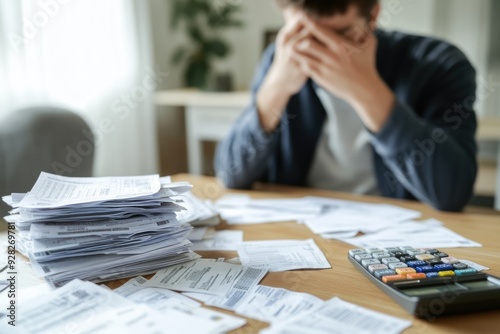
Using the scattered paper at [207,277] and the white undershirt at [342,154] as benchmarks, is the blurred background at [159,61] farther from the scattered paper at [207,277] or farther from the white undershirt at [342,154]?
the scattered paper at [207,277]

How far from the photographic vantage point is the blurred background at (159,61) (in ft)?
6.36

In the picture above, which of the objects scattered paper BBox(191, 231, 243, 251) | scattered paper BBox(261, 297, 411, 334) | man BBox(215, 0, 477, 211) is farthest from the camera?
man BBox(215, 0, 477, 211)

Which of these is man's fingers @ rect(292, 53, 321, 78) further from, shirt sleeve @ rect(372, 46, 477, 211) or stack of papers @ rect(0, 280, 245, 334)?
stack of papers @ rect(0, 280, 245, 334)

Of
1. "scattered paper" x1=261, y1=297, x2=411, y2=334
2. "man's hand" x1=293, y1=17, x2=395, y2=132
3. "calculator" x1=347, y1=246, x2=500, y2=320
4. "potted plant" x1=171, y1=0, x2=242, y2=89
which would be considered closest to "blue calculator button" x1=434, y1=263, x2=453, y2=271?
"calculator" x1=347, y1=246, x2=500, y2=320

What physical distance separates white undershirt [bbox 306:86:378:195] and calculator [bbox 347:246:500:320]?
67 centimetres

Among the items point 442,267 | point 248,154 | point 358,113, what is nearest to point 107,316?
point 442,267

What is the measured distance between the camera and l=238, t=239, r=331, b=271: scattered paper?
670 mm

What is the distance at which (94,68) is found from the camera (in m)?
2.22

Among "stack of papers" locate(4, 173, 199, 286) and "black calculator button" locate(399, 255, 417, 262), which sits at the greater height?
"stack of papers" locate(4, 173, 199, 286)

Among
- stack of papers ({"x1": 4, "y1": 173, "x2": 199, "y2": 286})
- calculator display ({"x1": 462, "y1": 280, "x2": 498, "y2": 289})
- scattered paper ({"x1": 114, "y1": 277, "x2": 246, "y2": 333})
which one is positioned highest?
stack of papers ({"x1": 4, "y1": 173, "x2": 199, "y2": 286})

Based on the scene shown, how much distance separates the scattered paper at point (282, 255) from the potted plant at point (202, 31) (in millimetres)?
1944

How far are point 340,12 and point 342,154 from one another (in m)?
0.41

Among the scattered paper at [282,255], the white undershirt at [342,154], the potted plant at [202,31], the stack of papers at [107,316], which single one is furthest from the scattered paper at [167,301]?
the potted plant at [202,31]

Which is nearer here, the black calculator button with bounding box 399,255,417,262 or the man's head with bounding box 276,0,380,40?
the black calculator button with bounding box 399,255,417,262
